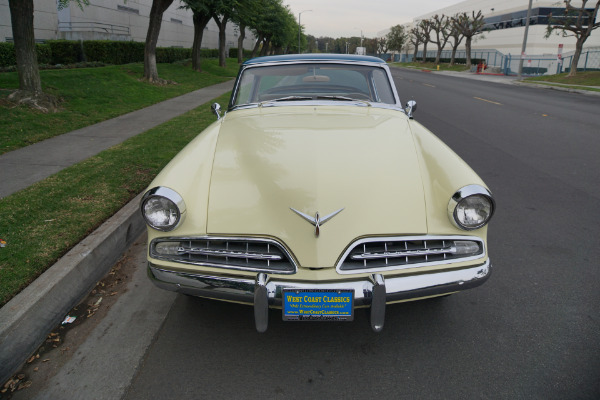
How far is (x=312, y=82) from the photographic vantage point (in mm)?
4270

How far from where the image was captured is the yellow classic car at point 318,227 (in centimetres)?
224

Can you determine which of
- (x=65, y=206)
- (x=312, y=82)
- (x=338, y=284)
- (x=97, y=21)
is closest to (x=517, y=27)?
(x=97, y=21)

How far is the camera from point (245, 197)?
8.14ft

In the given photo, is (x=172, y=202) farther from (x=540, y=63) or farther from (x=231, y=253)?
(x=540, y=63)

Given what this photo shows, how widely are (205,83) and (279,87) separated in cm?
1652

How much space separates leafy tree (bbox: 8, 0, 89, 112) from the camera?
9062 mm

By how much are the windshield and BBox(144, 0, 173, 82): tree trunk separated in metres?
13.3

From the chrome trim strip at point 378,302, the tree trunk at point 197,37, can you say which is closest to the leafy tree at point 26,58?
the chrome trim strip at point 378,302

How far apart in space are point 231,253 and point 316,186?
1.89ft

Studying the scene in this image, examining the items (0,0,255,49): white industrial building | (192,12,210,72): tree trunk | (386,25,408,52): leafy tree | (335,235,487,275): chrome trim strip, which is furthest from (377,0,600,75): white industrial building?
(335,235,487,275): chrome trim strip

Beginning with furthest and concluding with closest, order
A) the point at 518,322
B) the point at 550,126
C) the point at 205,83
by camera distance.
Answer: the point at 205,83 → the point at 550,126 → the point at 518,322

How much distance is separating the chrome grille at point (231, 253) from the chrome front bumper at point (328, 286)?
0.07 metres

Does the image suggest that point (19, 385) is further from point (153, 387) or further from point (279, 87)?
point (279, 87)

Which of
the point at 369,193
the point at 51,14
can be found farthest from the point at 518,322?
the point at 51,14
